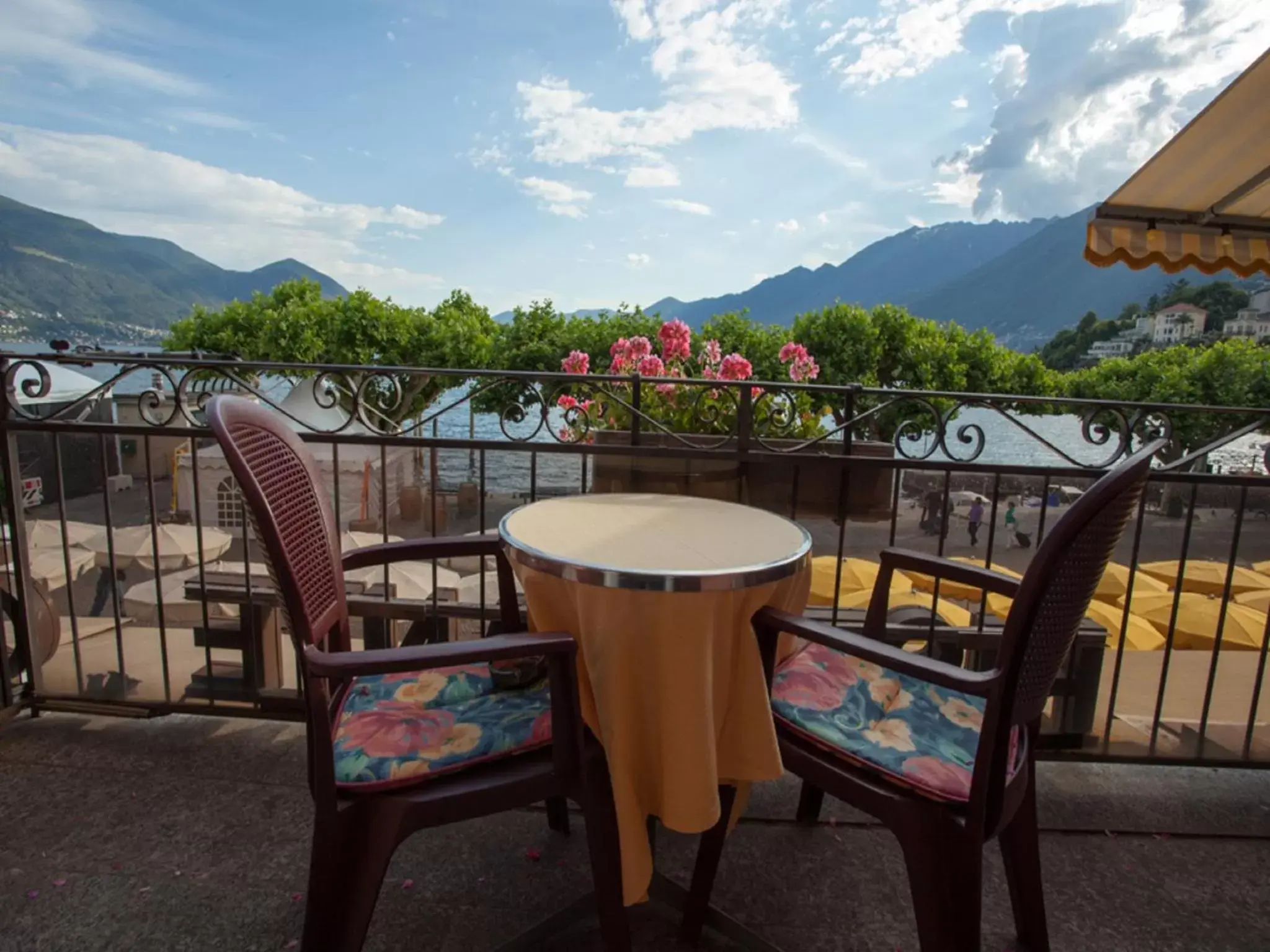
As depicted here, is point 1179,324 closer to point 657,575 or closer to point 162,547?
point 162,547

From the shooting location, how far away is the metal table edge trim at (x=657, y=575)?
3.85 feet

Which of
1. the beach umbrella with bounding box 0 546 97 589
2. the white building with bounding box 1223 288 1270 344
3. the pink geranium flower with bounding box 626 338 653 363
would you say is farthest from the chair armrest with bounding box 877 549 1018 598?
the white building with bounding box 1223 288 1270 344

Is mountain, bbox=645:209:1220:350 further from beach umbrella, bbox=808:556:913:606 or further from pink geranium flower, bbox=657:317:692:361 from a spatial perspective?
pink geranium flower, bbox=657:317:692:361

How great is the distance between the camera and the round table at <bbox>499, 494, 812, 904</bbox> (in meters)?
1.19

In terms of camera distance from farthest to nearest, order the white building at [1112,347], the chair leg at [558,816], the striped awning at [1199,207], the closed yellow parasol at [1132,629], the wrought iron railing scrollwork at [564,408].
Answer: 1. the white building at [1112,347]
2. the closed yellow parasol at [1132,629]
3. the striped awning at [1199,207]
4. the wrought iron railing scrollwork at [564,408]
5. the chair leg at [558,816]

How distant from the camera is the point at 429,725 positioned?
1.28 metres

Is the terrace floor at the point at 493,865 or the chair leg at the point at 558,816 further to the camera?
the chair leg at the point at 558,816

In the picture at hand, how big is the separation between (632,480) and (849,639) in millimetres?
1179

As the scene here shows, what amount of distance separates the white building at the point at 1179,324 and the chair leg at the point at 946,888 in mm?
38601

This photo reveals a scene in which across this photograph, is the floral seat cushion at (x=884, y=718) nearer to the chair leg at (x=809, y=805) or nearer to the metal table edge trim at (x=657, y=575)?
the metal table edge trim at (x=657, y=575)

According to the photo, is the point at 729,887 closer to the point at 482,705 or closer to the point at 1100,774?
the point at 482,705

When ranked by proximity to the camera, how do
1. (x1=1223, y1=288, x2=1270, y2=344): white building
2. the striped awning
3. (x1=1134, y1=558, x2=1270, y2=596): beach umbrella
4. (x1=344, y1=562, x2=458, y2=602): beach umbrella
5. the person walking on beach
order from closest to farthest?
the striped awning < (x1=344, y1=562, x2=458, y2=602): beach umbrella < (x1=1134, y1=558, x2=1270, y2=596): beach umbrella < the person walking on beach < (x1=1223, y1=288, x2=1270, y2=344): white building

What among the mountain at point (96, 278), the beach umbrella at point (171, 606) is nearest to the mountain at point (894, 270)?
the mountain at point (96, 278)

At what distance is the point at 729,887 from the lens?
1604mm
